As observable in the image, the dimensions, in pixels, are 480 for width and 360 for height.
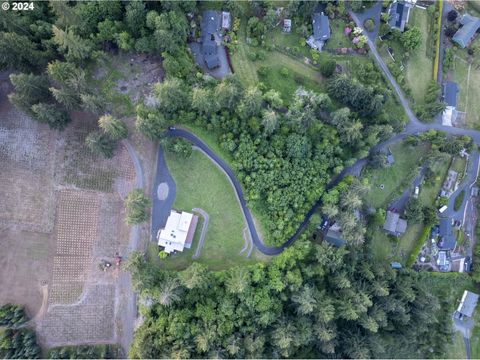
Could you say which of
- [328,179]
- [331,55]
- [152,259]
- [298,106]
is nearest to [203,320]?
[152,259]

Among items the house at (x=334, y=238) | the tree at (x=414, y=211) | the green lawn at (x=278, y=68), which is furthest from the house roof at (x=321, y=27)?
the house at (x=334, y=238)

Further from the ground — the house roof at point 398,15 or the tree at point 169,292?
the house roof at point 398,15

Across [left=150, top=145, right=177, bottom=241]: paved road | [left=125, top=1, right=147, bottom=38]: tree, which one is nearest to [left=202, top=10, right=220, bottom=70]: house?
[left=125, top=1, right=147, bottom=38]: tree

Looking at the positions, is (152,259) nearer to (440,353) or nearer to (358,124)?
(358,124)

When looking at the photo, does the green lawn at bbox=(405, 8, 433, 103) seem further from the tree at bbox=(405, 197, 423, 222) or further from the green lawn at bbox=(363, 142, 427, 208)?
the tree at bbox=(405, 197, 423, 222)

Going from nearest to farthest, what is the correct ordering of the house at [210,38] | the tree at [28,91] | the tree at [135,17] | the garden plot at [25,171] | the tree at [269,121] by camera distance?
the tree at [28,91], the tree at [269,121], the tree at [135,17], the garden plot at [25,171], the house at [210,38]

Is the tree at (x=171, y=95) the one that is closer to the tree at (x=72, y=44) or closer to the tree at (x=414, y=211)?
the tree at (x=72, y=44)

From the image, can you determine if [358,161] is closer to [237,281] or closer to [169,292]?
[237,281]
